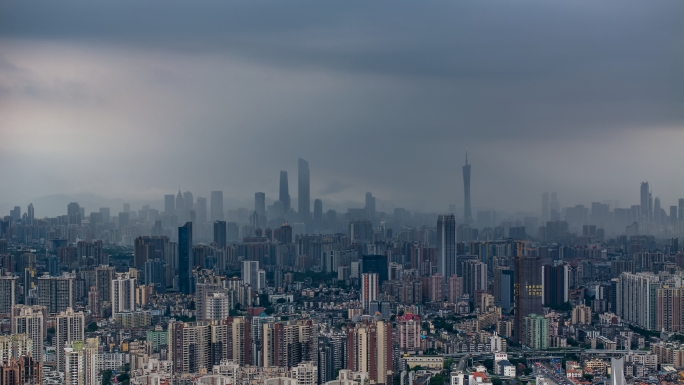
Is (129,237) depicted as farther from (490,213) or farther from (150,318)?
(490,213)

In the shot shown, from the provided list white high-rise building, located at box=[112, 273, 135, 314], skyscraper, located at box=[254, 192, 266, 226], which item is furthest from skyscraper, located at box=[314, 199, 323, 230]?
white high-rise building, located at box=[112, 273, 135, 314]

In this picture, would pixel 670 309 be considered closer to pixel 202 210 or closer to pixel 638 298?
pixel 638 298

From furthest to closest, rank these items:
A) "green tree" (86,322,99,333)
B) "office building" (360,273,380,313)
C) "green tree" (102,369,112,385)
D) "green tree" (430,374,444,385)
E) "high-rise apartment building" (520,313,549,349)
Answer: "office building" (360,273,380,313) → "high-rise apartment building" (520,313,549,349) → "green tree" (86,322,99,333) → "green tree" (430,374,444,385) → "green tree" (102,369,112,385)

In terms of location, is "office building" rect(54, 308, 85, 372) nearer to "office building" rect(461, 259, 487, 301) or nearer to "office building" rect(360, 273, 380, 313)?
"office building" rect(360, 273, 380, 313)

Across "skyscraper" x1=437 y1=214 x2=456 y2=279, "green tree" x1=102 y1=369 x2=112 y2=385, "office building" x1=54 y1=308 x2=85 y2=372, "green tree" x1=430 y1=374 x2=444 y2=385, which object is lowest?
"green tree" x1=430 y1=374 x2=444 y2=385

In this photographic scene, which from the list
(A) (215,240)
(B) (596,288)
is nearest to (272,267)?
(A) (215,240)

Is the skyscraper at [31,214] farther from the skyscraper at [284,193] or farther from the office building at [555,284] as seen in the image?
the office building at [555,284]

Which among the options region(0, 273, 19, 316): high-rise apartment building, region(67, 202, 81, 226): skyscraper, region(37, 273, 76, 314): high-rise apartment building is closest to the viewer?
region(0, 273, 19, 316): high-rise apartment building
